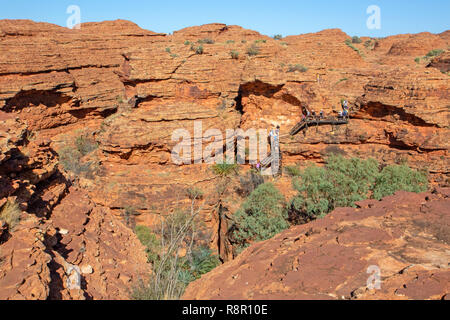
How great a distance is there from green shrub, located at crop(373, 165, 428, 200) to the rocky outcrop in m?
7.15

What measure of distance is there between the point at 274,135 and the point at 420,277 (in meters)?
13.4

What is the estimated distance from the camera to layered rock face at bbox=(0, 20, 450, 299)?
20.7 feet

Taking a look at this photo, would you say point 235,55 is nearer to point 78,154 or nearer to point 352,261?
point 78,154

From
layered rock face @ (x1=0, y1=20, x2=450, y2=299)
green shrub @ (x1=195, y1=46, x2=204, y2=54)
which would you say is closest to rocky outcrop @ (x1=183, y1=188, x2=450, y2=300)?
layered rock face @ (x1=0, y1=20, x2=450, y2=299)

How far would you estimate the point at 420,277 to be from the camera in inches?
137

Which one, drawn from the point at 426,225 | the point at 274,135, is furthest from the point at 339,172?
the point at 426,225

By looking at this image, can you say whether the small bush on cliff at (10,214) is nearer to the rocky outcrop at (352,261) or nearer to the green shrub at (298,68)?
the rocky outcrop at (352,261)

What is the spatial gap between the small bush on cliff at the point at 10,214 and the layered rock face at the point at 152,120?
155 mm

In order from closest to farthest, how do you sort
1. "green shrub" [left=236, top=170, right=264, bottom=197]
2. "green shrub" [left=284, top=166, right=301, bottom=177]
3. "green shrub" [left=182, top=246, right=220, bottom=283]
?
"green shrub" [left=182, top=246, right=220, bottom=283] < "green shrub" [left=236, top=170, right=264, bottom=197] < "green shrub" [left=284, top=166, right=301, bottom=177]

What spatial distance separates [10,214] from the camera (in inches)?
189

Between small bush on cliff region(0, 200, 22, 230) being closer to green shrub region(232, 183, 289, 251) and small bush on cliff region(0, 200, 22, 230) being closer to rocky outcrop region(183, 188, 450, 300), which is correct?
rocky outcrop region(183, 188, 450, 300)

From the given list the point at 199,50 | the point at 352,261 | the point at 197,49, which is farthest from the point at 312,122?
the point at 352,261

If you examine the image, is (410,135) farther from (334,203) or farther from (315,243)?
(315,243)

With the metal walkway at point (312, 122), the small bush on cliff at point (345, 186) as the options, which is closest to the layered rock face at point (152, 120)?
the metal walkway at point (312, 122)
